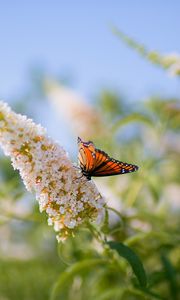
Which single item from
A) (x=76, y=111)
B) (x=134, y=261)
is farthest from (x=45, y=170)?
(x=76, y=111)

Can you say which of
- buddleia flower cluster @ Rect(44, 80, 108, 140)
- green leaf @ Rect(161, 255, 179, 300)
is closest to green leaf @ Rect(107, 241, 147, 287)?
green leaf @ Rect(161, 255, 179, 300)

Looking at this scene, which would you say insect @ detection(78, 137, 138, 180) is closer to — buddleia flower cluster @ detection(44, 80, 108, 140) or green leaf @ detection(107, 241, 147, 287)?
green leaf @ detection(107, 241, 147, 287)

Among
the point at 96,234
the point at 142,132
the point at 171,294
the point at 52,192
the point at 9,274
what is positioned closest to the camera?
the point at 52,192

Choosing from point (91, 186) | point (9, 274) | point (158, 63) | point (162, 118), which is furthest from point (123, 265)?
point (9, 274)

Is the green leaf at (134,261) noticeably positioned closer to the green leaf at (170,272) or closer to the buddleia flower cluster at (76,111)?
the green leaf at (170,272)

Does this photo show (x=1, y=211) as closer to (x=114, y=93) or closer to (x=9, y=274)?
(x=9, y=274)

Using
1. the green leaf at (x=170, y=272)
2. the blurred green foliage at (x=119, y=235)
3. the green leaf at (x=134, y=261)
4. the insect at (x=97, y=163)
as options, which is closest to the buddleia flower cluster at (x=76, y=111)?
the blurred green foliage at (x=119, y=235)
